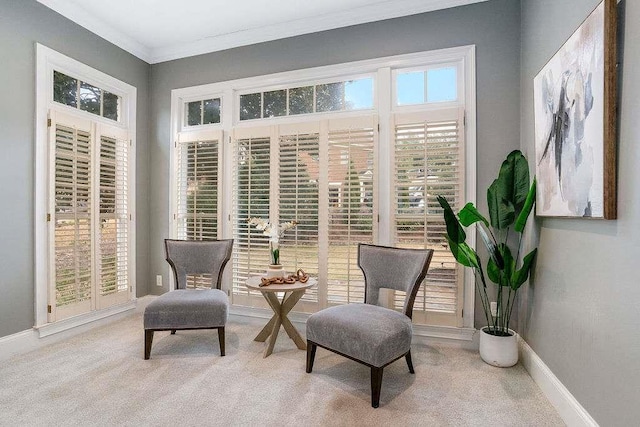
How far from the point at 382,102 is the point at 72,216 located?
307 cm

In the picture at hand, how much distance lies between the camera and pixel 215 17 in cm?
325

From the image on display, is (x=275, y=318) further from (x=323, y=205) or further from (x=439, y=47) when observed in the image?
(x=439, y=47)

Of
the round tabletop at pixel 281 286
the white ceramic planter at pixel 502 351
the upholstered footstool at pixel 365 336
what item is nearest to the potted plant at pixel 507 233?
the white ceramic planter at pixel 502 351

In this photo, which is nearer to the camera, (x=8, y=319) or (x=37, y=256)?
(x=8, y=319)

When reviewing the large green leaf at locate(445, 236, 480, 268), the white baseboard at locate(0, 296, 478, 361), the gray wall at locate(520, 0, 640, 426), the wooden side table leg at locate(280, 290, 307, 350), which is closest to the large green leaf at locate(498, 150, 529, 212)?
the gray wall at locate(520, 0, 640, 426)

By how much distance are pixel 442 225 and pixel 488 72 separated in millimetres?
1356

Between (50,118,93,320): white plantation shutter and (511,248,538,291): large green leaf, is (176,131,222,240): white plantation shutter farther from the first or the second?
(511,248,538,291): large green leaf

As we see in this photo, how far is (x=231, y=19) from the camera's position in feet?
10.8

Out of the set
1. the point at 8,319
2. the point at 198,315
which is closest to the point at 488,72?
the point at 198,315

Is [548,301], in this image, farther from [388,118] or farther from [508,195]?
[388,118]

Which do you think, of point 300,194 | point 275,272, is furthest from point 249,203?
point 275,272

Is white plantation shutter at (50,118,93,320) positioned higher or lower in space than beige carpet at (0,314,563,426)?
higher

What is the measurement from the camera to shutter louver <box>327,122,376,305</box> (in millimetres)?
3096

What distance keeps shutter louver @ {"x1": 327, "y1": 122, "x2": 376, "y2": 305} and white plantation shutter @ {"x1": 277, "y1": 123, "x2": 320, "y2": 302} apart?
0.16 meters
